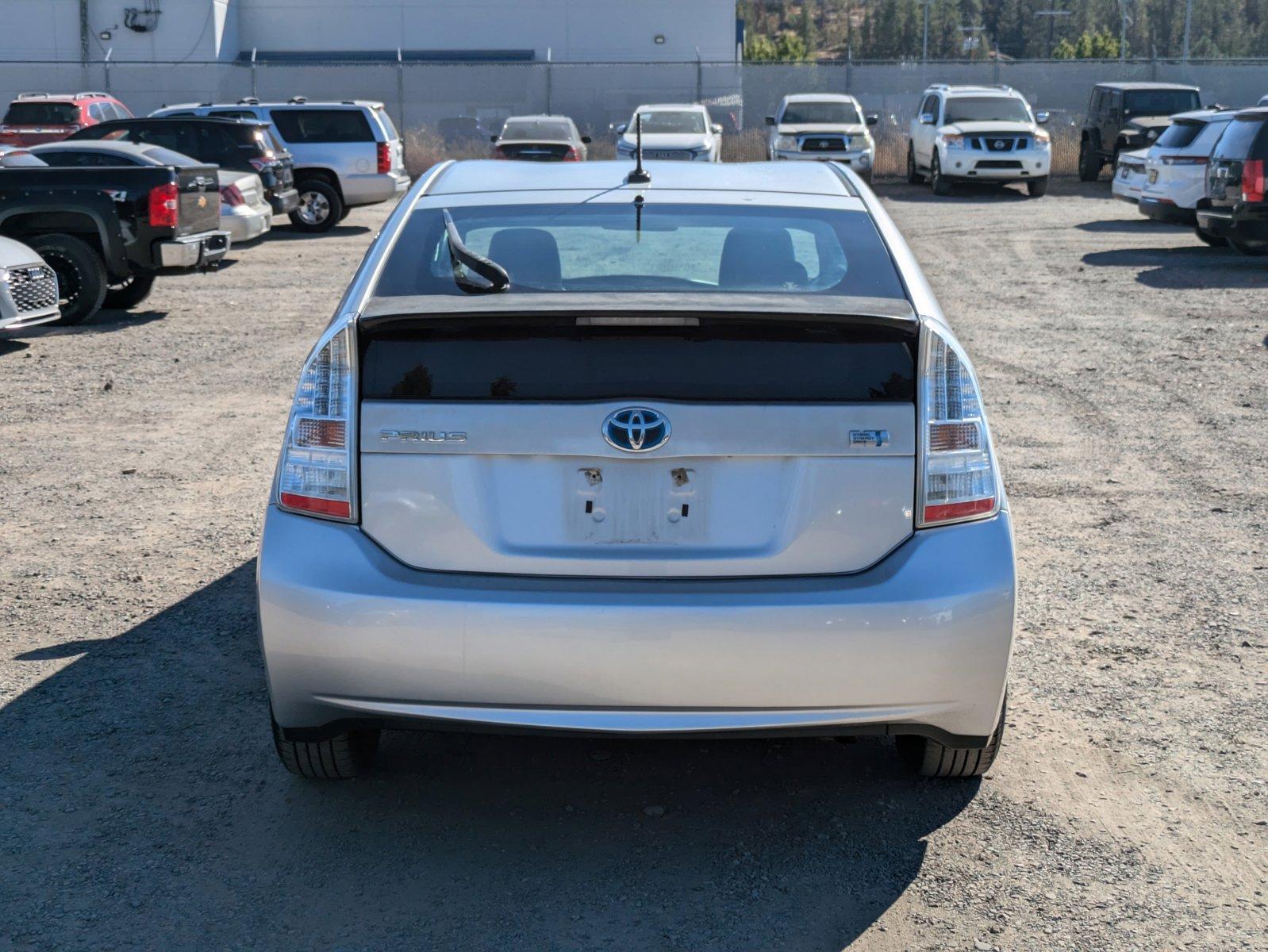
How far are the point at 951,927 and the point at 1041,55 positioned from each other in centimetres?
15057

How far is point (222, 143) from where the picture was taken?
20.3 metres

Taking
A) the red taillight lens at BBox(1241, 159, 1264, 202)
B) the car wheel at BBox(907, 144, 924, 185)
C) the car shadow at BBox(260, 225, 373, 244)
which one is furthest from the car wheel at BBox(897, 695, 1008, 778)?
the car wheel at BBox(907, 144, 924, 185)

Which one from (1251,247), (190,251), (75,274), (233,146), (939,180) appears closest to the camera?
(75,274)

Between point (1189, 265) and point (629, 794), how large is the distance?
15406 millimetres

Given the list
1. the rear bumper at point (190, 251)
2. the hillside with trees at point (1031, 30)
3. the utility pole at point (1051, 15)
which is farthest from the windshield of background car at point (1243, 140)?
the hillside with trees at point (1031, 30)

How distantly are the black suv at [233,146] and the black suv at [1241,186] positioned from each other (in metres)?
11.9

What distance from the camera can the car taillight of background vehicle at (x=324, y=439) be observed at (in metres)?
3.64

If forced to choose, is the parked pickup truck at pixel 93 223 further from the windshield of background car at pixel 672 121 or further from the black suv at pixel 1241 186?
the windshield of background car at pixel 672 121

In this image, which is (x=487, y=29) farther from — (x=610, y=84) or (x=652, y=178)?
(x=652, y=178)

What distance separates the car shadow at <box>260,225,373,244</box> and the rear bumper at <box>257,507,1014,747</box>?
63.3 feet

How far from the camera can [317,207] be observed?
916 inches

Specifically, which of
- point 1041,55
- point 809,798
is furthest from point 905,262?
point 1041,55

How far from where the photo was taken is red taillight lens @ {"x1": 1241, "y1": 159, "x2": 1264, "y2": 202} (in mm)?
16500

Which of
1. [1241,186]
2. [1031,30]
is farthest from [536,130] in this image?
[1031,30]
